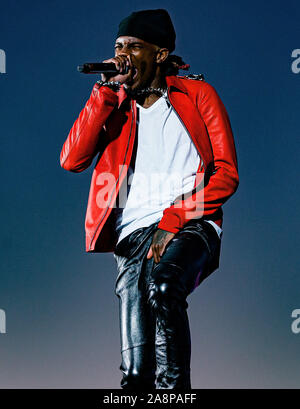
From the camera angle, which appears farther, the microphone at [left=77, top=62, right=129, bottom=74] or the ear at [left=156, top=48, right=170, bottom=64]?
the ear at [left=156, top=48, right=170, bottom=64]

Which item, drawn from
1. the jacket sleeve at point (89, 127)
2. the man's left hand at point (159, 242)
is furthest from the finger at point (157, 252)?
the jacket sleeve at point (89, 127)

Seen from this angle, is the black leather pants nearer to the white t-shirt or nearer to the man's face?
the white t-shirt

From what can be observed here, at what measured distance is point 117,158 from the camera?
2285 millimetres

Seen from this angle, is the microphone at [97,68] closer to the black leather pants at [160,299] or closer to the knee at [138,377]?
the black leather pants at [160,299]

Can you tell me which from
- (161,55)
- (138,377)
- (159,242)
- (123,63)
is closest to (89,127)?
(123,63)

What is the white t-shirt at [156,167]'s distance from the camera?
2.20 m

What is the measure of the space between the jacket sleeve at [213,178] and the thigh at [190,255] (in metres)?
0.05

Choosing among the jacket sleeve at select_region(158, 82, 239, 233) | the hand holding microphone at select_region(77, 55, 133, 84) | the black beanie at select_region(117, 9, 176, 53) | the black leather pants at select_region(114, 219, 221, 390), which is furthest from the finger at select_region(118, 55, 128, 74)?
the black leather pants at select_region(114, 219, 221, 390)

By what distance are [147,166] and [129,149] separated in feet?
0.33

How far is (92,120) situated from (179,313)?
87cm

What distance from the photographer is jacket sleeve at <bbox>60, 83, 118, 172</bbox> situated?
7.25 feet

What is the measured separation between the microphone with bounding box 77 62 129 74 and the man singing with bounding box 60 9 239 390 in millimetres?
33
